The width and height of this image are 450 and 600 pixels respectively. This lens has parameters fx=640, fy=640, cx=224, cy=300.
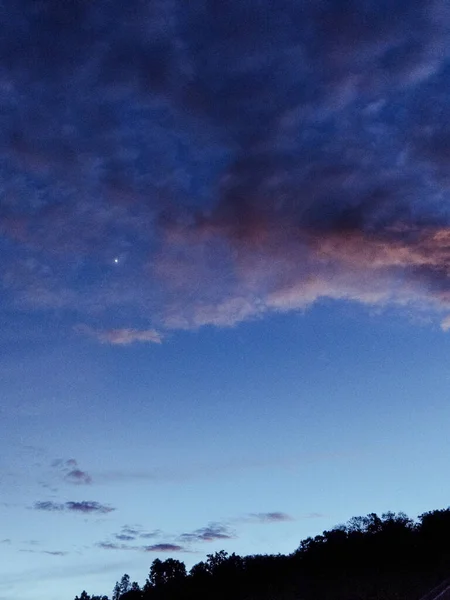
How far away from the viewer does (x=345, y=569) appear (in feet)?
401

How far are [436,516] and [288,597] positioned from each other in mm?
32525

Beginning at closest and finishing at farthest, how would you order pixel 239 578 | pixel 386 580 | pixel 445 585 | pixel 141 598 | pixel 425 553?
Result: pixel 445 585 < pixel 386 580 < pixel 425 553 < pixel 239 578 < pixel 141 598

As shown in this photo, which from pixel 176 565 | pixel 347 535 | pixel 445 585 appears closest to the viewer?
pixel 445 585

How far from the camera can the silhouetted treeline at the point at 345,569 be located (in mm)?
103062

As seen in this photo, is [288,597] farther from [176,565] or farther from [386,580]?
[176,565]

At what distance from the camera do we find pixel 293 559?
457 ft

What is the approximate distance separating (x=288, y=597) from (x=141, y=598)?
75.2m

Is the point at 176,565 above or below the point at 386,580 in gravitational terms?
above

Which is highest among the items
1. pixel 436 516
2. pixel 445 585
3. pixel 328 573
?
pixel 436 516

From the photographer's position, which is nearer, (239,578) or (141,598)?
(239,578)

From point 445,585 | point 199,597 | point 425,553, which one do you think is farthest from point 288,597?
point 445,585

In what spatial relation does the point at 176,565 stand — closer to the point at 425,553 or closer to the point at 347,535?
the point at 347,535

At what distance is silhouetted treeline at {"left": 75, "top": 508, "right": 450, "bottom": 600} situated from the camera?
10306cm

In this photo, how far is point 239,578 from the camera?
144875 mm
